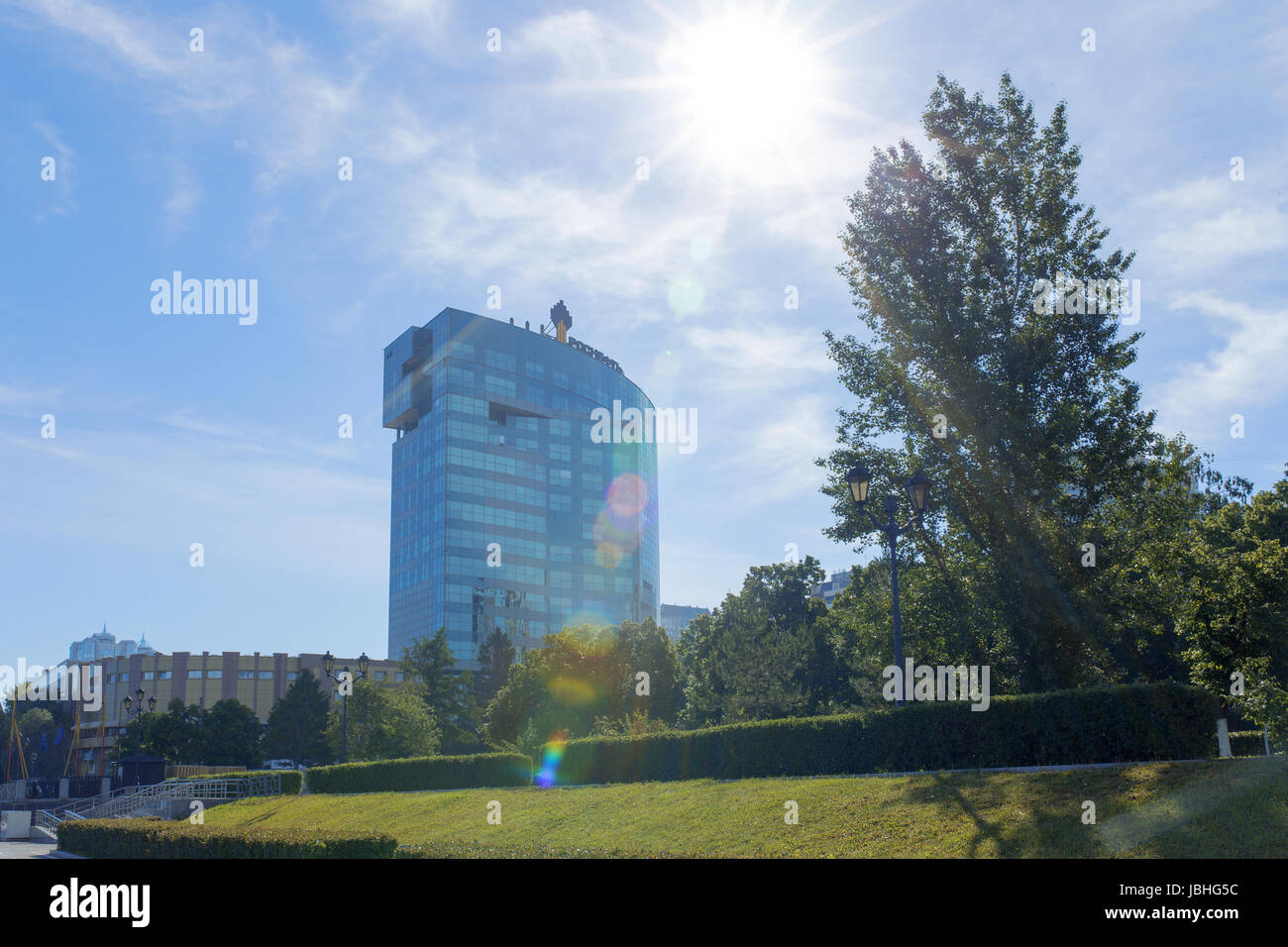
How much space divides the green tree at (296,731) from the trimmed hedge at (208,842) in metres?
52.1

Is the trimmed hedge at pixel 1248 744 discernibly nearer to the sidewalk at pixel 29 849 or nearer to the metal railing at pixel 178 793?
the sidewalk at pixel 29 849

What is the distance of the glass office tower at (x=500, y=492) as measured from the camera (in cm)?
12438

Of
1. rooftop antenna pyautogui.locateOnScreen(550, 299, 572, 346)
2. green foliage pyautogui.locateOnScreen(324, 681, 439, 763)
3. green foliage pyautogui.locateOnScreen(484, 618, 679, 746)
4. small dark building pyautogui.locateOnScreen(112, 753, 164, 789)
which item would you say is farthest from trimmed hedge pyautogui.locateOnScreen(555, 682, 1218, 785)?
rooftop antenna pyautogui.locateOnScreen(550, 299, 572, 346)

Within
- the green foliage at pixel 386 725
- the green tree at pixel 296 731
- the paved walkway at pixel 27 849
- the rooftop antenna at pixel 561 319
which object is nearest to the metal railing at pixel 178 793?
the paved walkway at pixel 27 849

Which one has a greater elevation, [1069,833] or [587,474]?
[587,474]

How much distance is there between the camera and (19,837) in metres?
38.7

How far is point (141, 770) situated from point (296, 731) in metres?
35.6

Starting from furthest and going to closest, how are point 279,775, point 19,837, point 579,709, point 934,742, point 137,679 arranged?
point 137,679, point 579,709, point 279,775, point 19,837, point 934,742

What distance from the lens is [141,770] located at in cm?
4912

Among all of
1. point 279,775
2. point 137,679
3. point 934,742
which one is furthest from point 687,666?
point 137,679

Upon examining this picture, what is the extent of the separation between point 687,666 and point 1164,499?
1397 inches

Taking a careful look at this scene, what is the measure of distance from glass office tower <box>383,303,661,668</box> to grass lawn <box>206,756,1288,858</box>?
10358 cm

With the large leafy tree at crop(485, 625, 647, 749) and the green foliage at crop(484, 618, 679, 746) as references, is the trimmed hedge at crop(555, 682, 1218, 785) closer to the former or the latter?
the large leafy tree at crop(485, 625, 647, 749)
